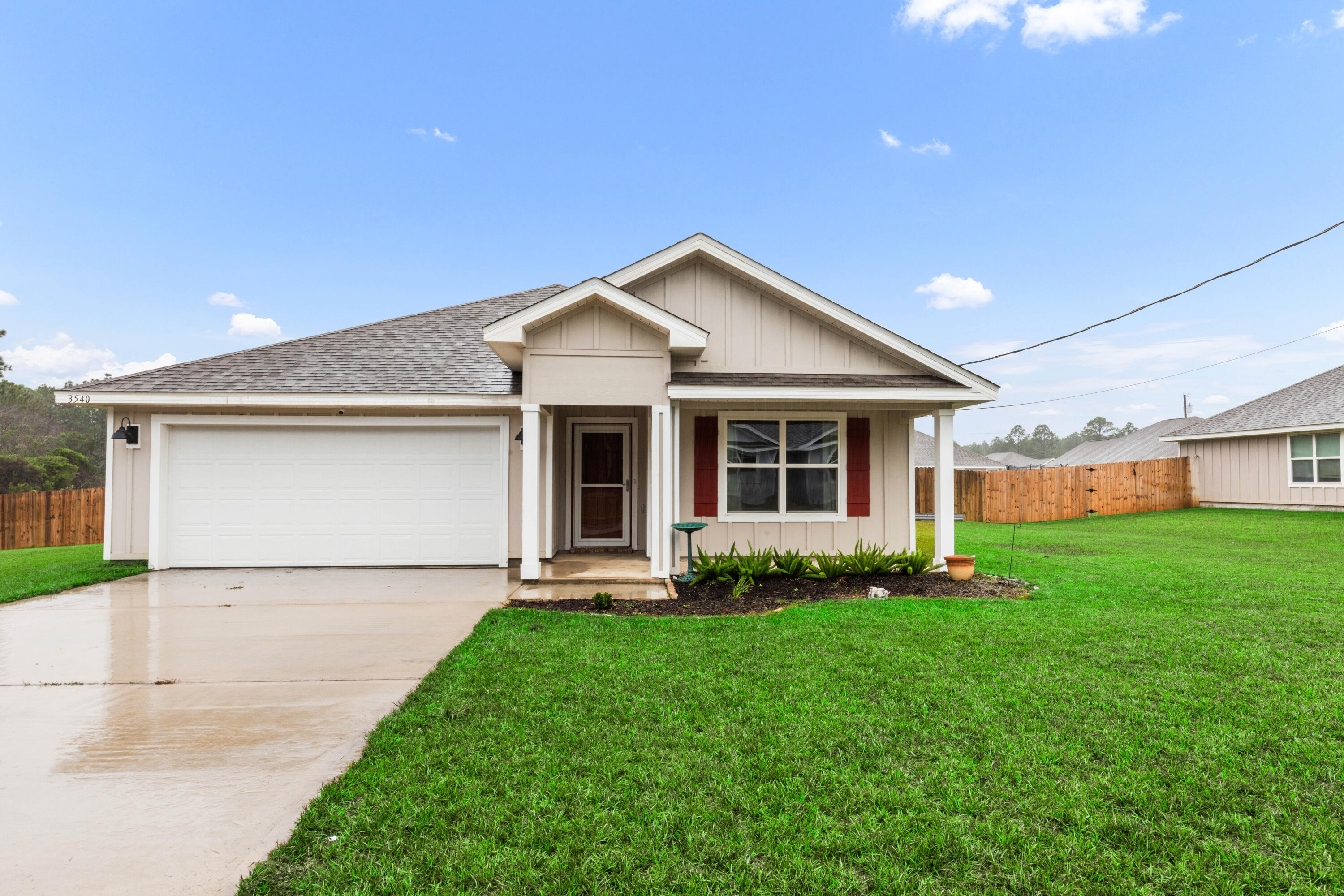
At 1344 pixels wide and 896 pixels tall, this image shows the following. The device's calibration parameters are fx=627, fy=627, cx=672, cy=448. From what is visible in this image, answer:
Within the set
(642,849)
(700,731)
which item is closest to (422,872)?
(642,849)

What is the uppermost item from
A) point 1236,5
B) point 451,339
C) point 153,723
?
point 1236,5

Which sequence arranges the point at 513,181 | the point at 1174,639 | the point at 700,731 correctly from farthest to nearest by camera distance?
1. the point at 513,181
2. the point at 1174,639
3. the point at 700,731

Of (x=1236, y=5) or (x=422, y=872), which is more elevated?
(x=1236, y=5)

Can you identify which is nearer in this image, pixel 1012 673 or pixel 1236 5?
pixel 1012 673

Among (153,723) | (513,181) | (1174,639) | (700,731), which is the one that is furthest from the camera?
(513,181)

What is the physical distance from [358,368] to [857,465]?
7.75 m

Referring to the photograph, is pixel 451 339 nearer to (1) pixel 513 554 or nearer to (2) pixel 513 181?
(1) pixel 513 554

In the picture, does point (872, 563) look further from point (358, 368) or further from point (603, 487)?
point (358, 368)

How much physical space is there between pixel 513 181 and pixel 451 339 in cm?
1190

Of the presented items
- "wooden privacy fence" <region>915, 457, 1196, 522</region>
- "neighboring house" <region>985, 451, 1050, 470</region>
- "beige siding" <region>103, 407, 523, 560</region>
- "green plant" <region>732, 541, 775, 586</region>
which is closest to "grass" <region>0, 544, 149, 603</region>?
"beige siding" <region>103, 407, 523, 560</region>

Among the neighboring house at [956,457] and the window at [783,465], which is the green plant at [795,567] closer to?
the window at [783,465]

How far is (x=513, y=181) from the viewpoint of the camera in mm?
20672

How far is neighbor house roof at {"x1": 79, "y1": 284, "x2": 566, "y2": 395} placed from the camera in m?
8.99

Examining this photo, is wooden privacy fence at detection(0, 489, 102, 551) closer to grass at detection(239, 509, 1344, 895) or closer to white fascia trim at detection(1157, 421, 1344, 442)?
grass at detection(239, 509, 1344, 895)
